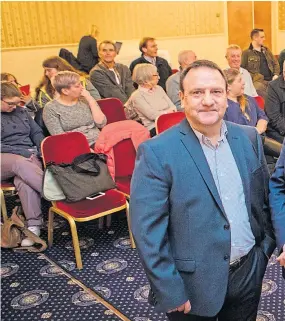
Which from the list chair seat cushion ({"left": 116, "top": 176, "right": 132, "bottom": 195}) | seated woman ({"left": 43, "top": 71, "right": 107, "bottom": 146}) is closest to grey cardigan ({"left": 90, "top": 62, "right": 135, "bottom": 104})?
seated woman ({"left": 43, "top": 71, "right": 107, "bottom": 146})

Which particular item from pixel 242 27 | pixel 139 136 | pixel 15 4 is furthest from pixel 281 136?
pixel 242 27

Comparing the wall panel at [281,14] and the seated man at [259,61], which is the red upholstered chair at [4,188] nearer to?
the seated man at [259,61]

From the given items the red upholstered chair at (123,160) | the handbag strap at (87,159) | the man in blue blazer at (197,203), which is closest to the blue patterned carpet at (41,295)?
the handbag strap at (87,159)

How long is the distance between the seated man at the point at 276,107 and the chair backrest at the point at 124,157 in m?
1.38

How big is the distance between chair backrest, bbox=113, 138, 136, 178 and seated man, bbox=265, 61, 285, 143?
54.2 inches

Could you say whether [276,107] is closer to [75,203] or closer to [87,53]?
[75,203]

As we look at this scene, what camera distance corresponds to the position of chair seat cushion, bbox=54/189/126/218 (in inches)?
121

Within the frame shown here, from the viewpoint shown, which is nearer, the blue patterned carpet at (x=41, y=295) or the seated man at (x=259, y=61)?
the blue patterned carpet at (x=41, y=295)

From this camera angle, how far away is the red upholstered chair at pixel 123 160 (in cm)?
359

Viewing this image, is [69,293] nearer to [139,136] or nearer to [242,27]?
[139,136]

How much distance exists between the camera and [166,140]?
54.1 inches

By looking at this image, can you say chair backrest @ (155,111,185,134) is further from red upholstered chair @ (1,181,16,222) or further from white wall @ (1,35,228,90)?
white wall @ (1,35,228,90)

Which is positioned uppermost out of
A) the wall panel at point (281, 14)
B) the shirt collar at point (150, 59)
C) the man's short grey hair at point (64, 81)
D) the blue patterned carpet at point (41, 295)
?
the wall panel at point (281, 14)

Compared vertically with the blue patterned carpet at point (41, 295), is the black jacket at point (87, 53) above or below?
above
